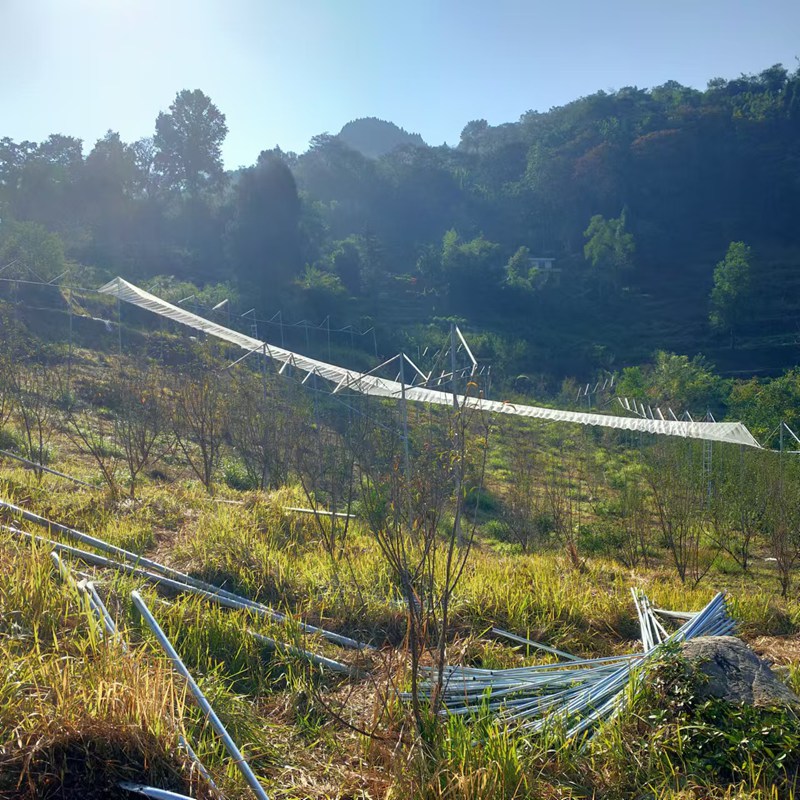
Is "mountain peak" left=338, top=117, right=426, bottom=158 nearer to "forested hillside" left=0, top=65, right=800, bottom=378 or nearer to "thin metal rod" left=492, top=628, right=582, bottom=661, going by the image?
"forested hillside" left=0, top=65, right=800, bottom=378

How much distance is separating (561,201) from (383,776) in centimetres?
4635

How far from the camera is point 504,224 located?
4659 cm

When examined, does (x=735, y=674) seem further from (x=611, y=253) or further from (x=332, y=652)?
(x=611, y=253)

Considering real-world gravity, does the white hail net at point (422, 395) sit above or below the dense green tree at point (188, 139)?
below

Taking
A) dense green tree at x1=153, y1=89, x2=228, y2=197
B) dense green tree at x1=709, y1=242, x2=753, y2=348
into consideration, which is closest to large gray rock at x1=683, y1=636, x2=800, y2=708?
dense green tree at x1=709, y1=242, x2=753, y2=348

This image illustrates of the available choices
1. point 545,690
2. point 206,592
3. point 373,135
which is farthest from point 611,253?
point 373,135

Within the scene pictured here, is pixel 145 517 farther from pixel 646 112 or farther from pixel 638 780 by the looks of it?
pixel 646 112

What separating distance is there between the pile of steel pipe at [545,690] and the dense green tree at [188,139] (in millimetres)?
35562

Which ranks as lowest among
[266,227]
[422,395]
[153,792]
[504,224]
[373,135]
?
[153,792]

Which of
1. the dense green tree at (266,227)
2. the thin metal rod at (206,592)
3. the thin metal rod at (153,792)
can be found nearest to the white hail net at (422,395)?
the thin metal rod at (206,592)

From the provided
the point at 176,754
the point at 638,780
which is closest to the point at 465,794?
the point at 638,780

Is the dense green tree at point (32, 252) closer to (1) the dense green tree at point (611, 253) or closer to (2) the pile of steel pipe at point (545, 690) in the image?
(2) the pile of steel pipe at point (545, 690)

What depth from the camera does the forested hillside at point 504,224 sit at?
30.0m

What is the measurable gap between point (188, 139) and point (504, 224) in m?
19.6
